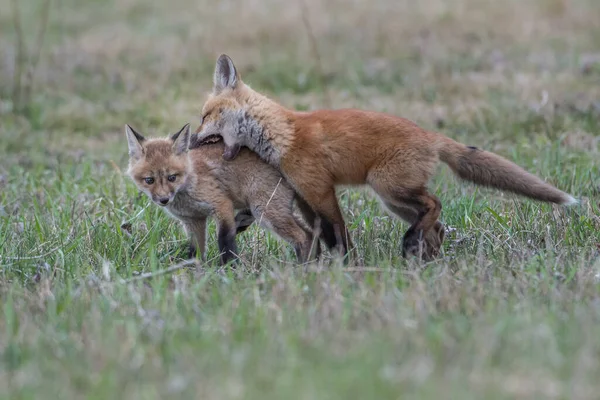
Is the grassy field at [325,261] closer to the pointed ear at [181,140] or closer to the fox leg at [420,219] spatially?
the fox leg at [420,219]

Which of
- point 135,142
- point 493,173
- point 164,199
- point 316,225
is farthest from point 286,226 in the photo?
point 493,173

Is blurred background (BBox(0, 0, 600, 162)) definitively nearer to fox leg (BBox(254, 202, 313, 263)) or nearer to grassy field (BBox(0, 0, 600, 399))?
grassy field (BBox(0, 0, 600, 399))

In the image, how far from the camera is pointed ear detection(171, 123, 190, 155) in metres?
6.56

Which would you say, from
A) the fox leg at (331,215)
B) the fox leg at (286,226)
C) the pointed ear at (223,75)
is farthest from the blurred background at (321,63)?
the fox leg at (286,226)

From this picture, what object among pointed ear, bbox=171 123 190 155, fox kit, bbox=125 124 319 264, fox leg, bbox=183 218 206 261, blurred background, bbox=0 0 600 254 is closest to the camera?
fox kit, bbox=125 124 319 264

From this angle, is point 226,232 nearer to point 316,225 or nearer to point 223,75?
point 316,225

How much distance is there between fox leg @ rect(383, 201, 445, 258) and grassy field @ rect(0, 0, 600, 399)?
0.42 feet

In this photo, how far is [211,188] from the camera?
6543mm

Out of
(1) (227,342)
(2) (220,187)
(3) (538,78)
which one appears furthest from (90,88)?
(1) (227,342)

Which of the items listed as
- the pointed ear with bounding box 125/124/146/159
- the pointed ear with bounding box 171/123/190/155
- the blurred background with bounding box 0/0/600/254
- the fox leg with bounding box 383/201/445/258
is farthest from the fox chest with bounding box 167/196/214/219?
the fox leg with bounding box 383/201/445/258

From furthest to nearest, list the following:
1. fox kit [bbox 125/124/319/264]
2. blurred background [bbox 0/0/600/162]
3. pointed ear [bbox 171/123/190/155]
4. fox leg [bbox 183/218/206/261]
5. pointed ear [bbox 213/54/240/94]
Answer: blurred background [bbox 0/0/600/162] < pointed ear [bbox 213/54/240/94] < fox leg [bbox 183/218/206/261] < pointed ear [bbox 171/123/190/155] < fox kit [bbox 125/124/319/264]

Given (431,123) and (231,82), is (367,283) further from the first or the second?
(431,123)

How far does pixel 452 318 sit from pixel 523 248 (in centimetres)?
175

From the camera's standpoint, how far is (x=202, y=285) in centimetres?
528
